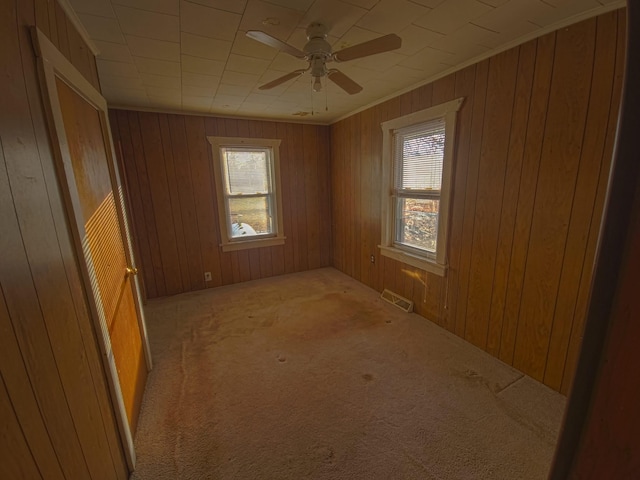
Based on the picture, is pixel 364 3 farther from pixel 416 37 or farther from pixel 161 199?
pixel 161 199

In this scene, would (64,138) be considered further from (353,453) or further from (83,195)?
(353,453)

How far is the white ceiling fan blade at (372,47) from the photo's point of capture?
1.41 metres

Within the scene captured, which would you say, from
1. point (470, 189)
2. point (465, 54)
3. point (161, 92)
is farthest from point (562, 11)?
point (161, 92)

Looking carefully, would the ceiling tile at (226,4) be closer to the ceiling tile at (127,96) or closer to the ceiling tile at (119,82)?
the ceiling tile at (119,82)

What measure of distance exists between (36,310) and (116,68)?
2.07 m

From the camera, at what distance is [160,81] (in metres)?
2.38

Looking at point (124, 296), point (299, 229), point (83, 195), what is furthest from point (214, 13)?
point (299, 229)

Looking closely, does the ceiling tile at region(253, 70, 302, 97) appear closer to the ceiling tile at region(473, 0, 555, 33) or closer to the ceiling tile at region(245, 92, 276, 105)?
the ceiling tile at region(245, 92, 276, 105)

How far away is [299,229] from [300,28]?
115 inches

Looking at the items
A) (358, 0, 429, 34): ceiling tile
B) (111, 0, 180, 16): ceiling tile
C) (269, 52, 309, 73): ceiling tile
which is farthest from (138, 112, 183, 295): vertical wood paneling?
(358, 0, 429, 34): ceiling tile

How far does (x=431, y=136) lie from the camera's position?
264cm

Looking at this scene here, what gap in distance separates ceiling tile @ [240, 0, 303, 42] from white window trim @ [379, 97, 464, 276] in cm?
144

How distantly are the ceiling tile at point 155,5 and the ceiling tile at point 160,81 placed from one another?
0.95m

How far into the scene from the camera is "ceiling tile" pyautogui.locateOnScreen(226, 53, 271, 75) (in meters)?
1.98
